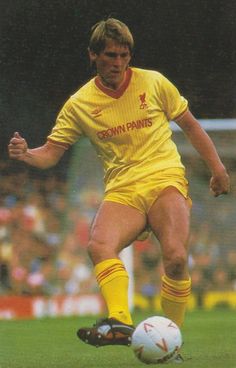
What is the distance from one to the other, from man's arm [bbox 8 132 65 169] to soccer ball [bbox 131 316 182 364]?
1.22m

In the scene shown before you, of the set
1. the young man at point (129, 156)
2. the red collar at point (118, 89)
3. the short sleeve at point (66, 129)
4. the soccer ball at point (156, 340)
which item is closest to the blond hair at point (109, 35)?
the young man at point (129, 156)

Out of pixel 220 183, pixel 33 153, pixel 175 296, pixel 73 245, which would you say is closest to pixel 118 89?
pixel 33 153

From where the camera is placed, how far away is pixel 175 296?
6672mm

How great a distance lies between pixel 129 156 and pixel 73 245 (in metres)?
6.57

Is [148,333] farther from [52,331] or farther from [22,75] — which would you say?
[22,75]

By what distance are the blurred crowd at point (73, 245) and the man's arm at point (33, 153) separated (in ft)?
19.7

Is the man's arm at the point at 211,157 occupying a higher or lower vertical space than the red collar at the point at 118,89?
lower

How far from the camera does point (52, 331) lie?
984cm

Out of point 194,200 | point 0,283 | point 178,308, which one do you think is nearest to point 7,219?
point 0,283

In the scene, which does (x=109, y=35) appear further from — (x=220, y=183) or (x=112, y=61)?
(x=220, y=183)

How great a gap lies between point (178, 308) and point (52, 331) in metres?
3.27

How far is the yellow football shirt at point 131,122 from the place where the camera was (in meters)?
6.71

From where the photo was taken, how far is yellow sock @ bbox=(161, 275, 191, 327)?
6.67 m

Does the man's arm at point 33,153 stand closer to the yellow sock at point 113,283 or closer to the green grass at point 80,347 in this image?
the yellow sock at point 113,283
